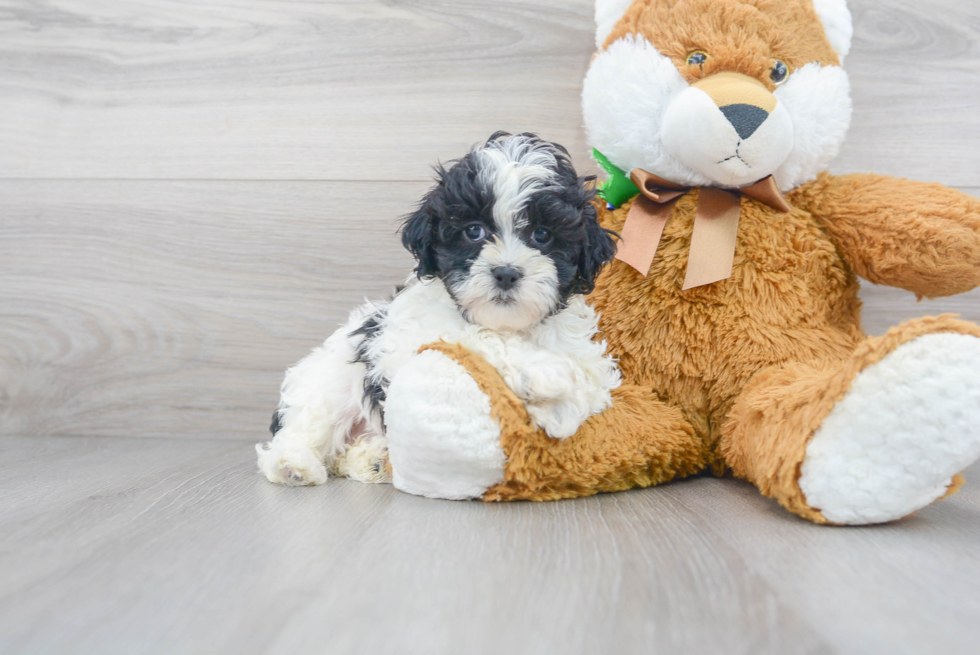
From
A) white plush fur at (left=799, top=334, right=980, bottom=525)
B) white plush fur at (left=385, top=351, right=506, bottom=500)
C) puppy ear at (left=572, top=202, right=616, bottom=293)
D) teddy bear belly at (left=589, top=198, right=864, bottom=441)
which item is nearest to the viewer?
white plush fur at (left=799, top=334, right=980, bottom=525)

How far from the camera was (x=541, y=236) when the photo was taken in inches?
41.1

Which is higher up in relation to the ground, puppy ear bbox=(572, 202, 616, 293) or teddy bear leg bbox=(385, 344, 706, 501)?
puppy ear bbox=(572, 202, 616, 293)

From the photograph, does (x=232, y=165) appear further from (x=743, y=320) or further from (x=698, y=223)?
(x=743, y=320)

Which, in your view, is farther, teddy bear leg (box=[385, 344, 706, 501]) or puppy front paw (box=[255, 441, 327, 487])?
puppy front paw (box=[255, 441, 327, 487])

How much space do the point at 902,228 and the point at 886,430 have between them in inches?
17.7

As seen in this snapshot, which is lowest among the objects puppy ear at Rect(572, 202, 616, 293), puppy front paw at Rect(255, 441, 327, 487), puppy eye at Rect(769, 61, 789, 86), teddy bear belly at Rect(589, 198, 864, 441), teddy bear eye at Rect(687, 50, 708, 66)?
puppy front paw at Rect(255, 441, 327, 487)

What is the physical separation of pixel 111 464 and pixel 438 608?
3.31 ft

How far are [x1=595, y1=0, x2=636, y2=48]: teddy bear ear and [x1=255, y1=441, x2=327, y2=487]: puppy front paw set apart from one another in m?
0.91

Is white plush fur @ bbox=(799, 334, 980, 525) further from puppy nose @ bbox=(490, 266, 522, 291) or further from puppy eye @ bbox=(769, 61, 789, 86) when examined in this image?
puppy eye @ bbox=(769, 61, 789, 86)

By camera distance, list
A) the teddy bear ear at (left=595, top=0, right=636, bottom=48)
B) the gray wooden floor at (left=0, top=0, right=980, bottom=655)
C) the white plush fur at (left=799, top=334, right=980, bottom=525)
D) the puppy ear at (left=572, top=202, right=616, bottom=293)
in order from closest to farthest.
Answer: the white plush fur at (left=799, top=334, right=980, bottom=525) < the puppy ear at (left=572, top=202, right=616, bottom=293) < the teddy bear ear at (left=595, top=0, right=636, bottom=48) < the gray wooden floor at (left=0, top=0, right=980, bottom=655)

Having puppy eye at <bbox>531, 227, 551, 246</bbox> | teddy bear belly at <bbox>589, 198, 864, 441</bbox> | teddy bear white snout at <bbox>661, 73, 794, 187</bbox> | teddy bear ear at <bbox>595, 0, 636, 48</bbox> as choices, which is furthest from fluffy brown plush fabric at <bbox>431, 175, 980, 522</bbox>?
teddy bear ear at <bbox>595, 0, 636, 48</bbox>

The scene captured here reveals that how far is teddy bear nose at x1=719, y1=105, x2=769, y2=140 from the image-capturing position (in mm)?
1116

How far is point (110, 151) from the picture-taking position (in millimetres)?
1690

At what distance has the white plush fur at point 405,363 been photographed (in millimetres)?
1012
